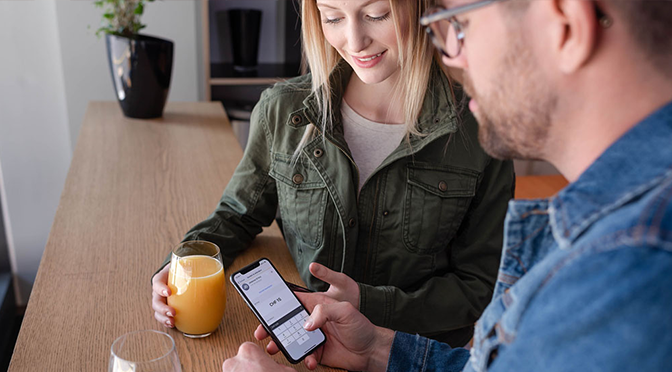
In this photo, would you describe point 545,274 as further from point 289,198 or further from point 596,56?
point 289,198

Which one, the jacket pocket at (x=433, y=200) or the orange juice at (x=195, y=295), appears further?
the jacket pocket at (x=433, y=200)

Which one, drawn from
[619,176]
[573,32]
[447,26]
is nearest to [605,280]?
[619,176]

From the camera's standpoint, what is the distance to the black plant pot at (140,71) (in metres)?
1.93

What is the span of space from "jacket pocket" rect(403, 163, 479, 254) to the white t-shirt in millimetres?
82

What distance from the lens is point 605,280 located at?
1.45 ft

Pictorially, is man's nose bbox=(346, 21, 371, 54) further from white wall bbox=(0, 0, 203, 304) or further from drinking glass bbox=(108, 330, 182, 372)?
white wall bbox=(0, 0, 203, 304)

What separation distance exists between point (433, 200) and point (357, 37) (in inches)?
14.3

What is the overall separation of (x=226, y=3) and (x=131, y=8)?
0.70 metres

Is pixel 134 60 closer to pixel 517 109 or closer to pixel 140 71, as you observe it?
pixel 140 71

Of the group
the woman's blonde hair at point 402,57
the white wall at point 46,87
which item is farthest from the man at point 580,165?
the white wall at point 46,87

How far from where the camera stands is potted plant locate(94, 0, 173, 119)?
1934mm

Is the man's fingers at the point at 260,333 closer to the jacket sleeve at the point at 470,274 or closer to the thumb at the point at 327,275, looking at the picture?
the thumb at the point at 327,275

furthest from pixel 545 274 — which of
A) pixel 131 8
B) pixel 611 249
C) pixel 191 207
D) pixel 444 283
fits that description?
pixel 131 8

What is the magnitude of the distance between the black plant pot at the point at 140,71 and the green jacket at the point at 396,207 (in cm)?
93
